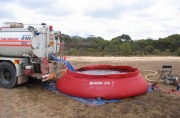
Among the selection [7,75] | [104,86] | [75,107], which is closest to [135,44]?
[7,75]

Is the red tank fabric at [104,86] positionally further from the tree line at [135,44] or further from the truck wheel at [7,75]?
the tree line at [135,44]

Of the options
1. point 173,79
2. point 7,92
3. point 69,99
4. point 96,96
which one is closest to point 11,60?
point 7,92

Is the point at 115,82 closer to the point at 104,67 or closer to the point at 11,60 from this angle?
the point at 104,67

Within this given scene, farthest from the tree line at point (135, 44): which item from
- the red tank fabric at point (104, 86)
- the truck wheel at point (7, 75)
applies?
the red tank fabric at point (104, 86)

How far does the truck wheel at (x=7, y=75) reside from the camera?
32.9ft

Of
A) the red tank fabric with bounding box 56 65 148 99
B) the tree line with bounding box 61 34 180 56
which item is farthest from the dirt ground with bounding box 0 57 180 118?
the tree line with bounding box 61 34 180 56

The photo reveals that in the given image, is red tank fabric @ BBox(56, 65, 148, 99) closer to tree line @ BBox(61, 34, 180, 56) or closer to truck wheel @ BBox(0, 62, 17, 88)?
truck wheel @ BBox(0, 62, 17, 88)

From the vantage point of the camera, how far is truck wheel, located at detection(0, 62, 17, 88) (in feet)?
32.9

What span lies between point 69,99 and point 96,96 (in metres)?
0.88

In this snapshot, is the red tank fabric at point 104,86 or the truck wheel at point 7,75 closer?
the red tank fabric at point 104,86

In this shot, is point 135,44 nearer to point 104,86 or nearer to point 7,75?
point 7,75

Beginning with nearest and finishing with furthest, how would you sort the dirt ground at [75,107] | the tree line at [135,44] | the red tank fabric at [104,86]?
the dirt ground at [75,107], the red tank fabric at [104,86], the tree line at [135,44]

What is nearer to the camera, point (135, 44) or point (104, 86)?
point (104, 86)

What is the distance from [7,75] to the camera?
10438mm
